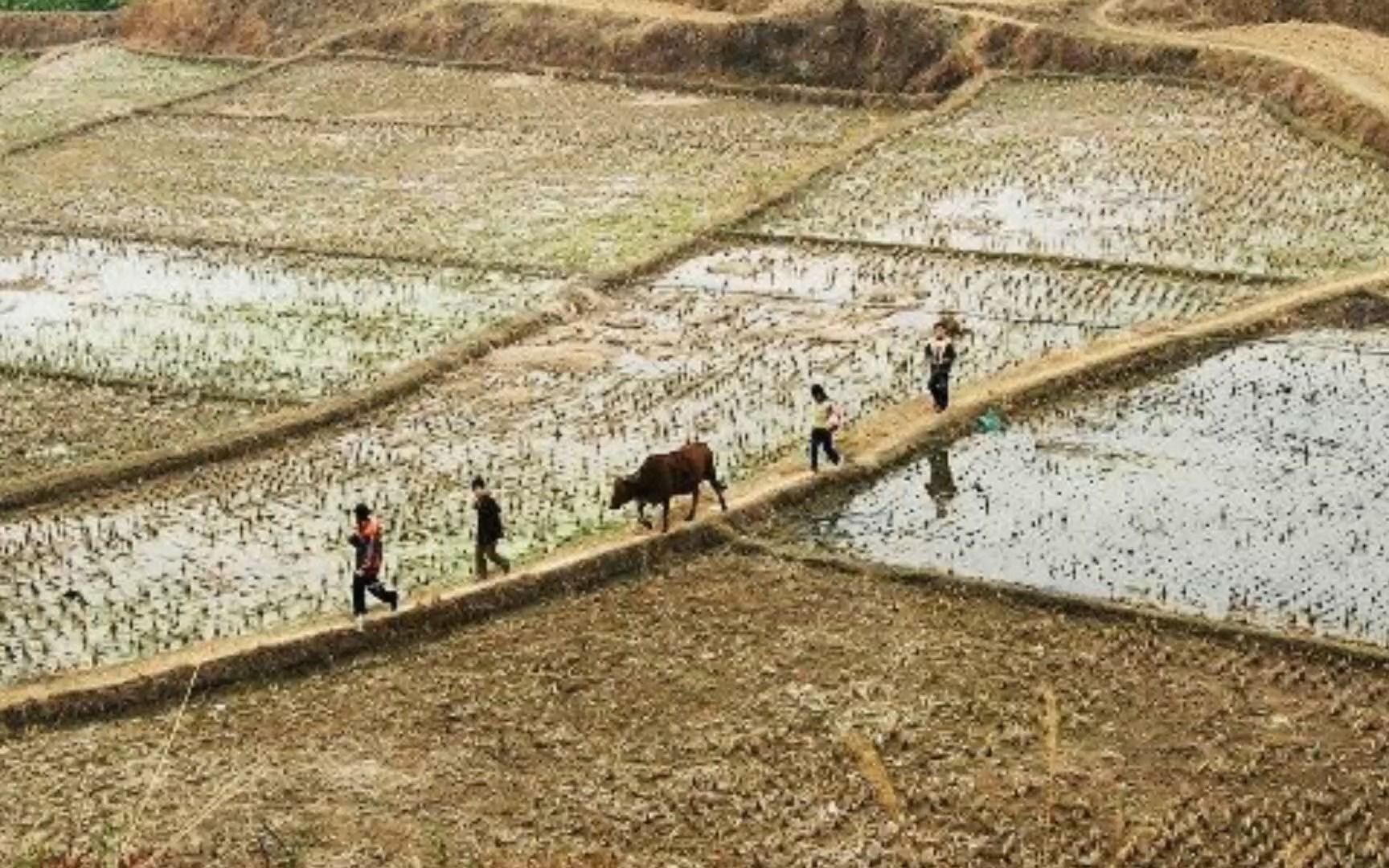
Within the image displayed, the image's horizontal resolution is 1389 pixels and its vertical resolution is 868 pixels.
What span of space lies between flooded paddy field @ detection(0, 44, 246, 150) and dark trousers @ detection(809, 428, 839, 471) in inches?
491

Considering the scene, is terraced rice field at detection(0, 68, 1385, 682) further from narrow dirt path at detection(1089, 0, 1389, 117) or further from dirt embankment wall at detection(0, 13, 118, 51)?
dirt embankment wall at detection(0, 13, 118, 51)

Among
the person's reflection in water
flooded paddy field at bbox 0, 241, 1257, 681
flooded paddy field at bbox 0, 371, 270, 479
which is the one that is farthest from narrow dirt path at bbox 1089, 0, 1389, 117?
flooded paddy field at bbox 0, 371, 270, 479

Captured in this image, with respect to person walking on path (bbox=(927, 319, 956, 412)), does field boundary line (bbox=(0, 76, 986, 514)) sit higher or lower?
lower

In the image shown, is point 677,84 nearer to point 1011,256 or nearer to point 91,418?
point 1011,256

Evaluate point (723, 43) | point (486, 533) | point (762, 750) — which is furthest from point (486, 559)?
point (723, 43)

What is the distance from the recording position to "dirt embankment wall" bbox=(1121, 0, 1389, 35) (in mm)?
22797

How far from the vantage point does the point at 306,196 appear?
19094 millimetres

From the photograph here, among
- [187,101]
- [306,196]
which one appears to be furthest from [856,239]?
[187,101]

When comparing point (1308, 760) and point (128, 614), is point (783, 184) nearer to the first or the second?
point (128, 614)

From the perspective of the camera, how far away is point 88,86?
82.7ft

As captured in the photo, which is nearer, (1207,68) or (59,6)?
(1207,68)

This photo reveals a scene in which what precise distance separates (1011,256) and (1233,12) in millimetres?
8476

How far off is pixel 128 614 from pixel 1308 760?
5.79 m

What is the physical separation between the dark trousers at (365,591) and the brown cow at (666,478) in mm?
1426
